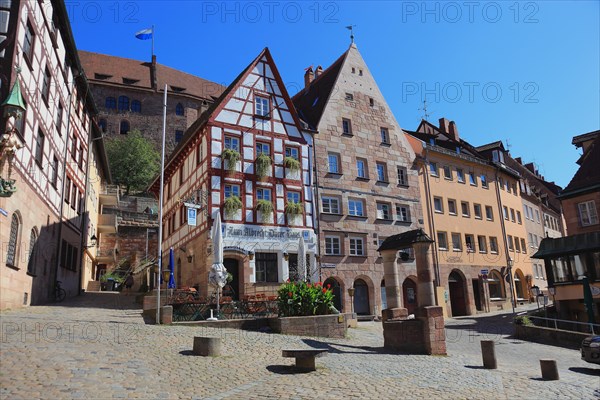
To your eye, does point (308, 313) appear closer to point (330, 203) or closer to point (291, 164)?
point (291, 164)

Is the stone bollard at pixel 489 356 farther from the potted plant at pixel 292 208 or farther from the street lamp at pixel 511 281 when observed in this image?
the street lamp at pixel 511 281

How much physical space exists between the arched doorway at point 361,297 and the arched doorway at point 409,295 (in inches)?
119

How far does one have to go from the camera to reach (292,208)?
87.8ft

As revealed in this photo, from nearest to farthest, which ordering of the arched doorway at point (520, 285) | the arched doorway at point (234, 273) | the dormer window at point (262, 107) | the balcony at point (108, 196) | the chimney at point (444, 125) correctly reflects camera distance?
the arched doorway at point (234, 273)
the dormer window at point (262, 107)
the arched doorway at point (520, 285)
the balcony at point (108, 196)
the chimney at point (444, 125)

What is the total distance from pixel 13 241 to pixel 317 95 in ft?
68.2

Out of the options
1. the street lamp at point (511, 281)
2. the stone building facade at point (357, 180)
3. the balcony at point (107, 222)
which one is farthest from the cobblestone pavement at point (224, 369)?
the balcony at point (107, 222)

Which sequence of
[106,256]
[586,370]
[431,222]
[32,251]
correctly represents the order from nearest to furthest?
[586,370], [32,251], [431,222], [106,256]

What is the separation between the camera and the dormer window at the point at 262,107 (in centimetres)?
2783

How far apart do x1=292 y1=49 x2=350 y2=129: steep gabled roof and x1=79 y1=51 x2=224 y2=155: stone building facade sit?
32.1 metres

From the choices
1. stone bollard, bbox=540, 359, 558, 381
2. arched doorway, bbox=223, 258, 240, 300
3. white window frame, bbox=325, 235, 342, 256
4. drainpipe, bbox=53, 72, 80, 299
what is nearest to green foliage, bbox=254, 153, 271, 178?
arched doorway, bbox=223, 258, 240, 300

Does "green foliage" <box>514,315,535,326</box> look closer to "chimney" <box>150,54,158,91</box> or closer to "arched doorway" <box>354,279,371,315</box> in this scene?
"arched doorway" <box>354,279,371,315</box>

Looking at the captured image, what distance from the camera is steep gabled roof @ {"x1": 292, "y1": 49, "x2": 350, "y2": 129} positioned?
103ft

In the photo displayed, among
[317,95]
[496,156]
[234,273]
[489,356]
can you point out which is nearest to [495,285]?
[496,156]

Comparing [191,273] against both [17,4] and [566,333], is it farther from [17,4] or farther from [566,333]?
[566,333]
